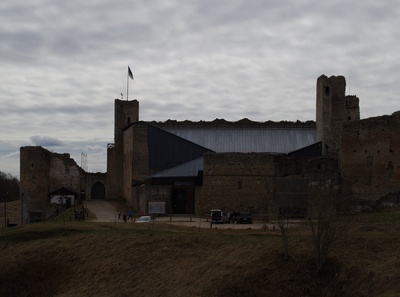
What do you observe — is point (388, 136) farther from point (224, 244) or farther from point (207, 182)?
point (224, 244)

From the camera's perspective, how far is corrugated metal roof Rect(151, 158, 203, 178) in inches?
2302

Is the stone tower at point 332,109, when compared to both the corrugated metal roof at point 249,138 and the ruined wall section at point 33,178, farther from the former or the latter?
the ruined wall section at point 33,178

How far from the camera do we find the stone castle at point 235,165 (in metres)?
49.9

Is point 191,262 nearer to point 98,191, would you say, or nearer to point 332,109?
point 332,109

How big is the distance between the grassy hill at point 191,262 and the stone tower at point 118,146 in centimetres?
3311

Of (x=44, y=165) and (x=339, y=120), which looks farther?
(x=44, y=165)

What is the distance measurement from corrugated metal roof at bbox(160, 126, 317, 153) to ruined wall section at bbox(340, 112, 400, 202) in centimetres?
1544

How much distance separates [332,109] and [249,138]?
43.9 feet

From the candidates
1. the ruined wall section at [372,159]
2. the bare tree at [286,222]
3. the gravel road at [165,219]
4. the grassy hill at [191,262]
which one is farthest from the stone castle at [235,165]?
the grassy hill at [191,262]

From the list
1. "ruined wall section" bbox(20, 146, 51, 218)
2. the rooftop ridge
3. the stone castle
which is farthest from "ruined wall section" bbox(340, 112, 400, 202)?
"ruined wall section" bbox(20, 146, 51, 218)

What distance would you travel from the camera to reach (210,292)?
94.9 feet

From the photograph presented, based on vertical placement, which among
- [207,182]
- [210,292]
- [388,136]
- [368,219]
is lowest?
[210,292]

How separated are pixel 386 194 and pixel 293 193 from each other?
24.3 feet

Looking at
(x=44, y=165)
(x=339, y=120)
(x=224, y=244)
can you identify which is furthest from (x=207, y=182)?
(x=44, y=165)
